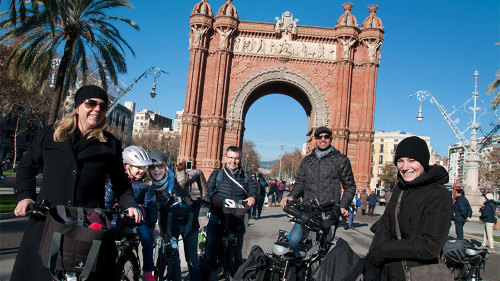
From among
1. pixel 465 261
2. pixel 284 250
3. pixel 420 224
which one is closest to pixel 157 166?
pixel 284 250

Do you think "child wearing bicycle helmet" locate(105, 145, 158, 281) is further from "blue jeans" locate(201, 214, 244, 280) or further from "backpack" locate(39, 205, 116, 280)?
"backpack" locate(39, 205, 116, 280)

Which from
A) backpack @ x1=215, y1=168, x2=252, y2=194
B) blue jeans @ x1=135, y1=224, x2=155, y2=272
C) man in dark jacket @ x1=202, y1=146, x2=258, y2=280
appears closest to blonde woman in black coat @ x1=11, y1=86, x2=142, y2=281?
blue jeans @ x1=135, y1=224, x2=155, y2=272

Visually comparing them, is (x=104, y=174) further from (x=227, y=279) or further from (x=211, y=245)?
(x=227, y=279)

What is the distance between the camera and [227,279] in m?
5.22

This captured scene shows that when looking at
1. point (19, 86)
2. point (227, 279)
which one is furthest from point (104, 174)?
point (19, 86)

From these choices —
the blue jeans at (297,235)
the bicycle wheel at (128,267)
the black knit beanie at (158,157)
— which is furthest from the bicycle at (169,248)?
the blue jeans at (297,235)

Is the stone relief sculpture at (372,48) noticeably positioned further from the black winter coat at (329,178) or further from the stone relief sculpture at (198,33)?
the black winter coat at (329,178)

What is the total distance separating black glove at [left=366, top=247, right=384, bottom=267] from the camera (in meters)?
2.63

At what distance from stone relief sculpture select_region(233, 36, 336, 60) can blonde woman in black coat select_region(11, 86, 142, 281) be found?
2393 cm

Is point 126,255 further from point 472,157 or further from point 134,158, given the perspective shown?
point 472,157

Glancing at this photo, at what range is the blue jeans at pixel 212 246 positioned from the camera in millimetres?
4973

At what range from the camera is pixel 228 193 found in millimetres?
5293

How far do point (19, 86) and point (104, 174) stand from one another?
20359 millimetres

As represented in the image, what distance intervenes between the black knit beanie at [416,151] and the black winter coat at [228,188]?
2793 mm
